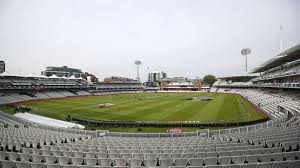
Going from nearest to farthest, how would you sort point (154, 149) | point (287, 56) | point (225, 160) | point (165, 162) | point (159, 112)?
point (225, 160)
point (165, 162)
point (154, 149)
point (159, 112)
point (287, 56)

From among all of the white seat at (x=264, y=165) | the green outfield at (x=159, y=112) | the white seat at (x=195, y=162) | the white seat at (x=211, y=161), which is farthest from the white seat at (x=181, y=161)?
the green outfield at (x=159, y=112)

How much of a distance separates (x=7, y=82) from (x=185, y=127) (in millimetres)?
73182

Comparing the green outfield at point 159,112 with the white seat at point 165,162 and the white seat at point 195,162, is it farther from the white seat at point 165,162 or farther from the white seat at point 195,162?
the white seat at point 165,162

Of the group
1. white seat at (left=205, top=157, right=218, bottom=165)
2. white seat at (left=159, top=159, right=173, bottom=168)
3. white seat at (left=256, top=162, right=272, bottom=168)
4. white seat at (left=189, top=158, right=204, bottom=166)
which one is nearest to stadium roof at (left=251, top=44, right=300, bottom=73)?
white seat at (left=205, top=157, right=218, bottom=165)

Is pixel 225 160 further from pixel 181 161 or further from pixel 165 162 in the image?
pixel 165 162

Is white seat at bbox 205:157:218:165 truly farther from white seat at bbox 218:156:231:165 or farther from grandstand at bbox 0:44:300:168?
white seat at bbox 218:156:231:165

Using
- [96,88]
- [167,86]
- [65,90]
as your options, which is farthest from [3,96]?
[167,86]

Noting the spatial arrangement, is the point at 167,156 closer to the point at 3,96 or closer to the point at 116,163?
the point at 116,163

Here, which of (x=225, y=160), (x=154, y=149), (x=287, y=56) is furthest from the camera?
(x=287, y=56)

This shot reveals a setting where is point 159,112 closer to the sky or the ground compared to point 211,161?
closer to the ground

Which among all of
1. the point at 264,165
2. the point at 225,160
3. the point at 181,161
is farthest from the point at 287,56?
the point at 264,165

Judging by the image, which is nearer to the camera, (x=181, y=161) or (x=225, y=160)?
(x=225, y=160)

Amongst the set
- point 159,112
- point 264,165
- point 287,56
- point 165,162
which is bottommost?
point 159,112

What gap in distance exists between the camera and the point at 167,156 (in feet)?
34.9
